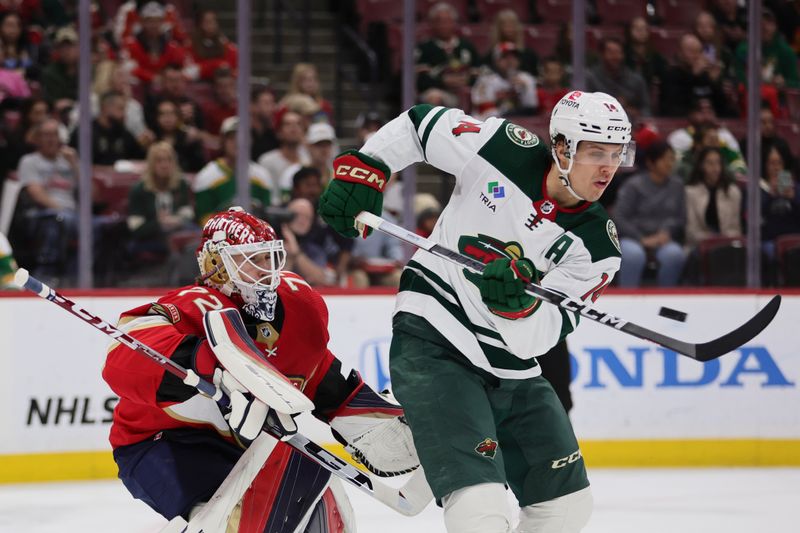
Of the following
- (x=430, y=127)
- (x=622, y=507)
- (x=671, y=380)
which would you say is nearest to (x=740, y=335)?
(x=430, y=127)

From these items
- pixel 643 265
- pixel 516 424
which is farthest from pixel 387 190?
pixel 516 424

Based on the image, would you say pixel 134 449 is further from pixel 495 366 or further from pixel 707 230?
pixel 707 230

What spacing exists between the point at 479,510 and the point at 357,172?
775 mm

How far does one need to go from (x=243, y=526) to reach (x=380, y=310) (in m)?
2.55

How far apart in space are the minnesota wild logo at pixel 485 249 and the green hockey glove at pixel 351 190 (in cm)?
22

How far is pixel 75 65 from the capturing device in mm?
5383

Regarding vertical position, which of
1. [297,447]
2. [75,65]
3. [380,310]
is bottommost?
[380,310]

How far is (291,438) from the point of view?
2674 millimetres

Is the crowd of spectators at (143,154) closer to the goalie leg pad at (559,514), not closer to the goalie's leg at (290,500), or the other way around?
the goalie's leg at (290,500)

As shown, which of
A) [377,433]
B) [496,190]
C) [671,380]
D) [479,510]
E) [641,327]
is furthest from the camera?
[671,380]

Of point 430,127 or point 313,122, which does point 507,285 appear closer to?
point 430,127

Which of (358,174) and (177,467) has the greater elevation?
(358,174)

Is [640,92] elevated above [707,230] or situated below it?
above

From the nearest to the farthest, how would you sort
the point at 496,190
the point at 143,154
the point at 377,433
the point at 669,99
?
the point at 496,190
the point at 377,433
the point at 143,154
the point at 669,99
